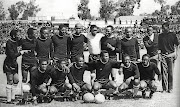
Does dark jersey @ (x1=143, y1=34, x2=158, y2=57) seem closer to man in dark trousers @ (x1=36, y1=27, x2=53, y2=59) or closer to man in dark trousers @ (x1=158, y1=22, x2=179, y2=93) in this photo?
man in dark trousers @ (x1=158, y1=22, x2=179, y2=93)

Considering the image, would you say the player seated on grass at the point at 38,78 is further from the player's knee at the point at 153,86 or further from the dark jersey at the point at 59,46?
the player's knee at the point at 153,86

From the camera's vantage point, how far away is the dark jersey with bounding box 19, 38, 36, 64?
21.2 ft

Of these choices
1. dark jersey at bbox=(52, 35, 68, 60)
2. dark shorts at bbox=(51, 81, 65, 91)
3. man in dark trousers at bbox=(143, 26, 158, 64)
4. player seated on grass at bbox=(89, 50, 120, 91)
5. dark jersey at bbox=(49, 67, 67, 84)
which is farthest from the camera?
man in dark trousers at bbox=(143, 26, 158, 64)

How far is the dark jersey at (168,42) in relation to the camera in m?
6.98

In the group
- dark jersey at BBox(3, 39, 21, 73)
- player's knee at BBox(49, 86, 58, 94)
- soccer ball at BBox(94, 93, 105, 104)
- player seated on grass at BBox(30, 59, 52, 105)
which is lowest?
soccer ball at BBox(94, 93, 105, 104)

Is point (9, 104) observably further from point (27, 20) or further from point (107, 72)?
point (27, 20)

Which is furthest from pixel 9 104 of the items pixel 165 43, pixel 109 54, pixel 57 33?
pixel 165 43

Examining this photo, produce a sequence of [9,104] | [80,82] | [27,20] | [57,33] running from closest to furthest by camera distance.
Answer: [9,104]
[80,82]
[57,33]
[27,20]

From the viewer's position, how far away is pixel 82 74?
6398mm

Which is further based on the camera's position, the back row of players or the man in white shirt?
the man in white shirt

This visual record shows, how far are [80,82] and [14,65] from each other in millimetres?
1501

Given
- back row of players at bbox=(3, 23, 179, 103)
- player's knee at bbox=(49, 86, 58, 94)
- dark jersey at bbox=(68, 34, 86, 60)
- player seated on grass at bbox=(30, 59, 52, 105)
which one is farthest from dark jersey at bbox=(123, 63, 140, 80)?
player seated on grass at bbox=(30, 59, 52, 105)

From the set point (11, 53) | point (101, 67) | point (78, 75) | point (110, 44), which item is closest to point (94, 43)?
point (110, 44)

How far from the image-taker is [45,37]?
645cm
